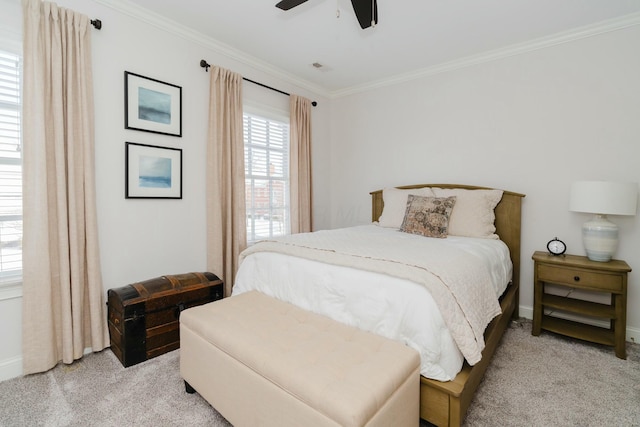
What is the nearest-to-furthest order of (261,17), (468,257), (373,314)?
(373,314), (468,257), (261,17)

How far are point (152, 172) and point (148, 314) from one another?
3.81 ft

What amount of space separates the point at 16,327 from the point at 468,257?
2.95 metres

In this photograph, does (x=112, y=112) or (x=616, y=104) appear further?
(x=616, y=104)

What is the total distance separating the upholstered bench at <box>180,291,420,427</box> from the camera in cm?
109

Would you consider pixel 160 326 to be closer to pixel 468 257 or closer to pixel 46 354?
pixel 46 354

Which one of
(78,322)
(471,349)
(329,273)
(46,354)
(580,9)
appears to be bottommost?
(46,354)

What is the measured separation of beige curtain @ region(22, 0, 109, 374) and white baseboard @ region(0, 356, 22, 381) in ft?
0.31

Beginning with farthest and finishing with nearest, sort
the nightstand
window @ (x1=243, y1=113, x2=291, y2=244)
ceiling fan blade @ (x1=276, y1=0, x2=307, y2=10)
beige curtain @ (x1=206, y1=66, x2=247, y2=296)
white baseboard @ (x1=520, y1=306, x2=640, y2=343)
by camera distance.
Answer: window @ (x1=243, y1=113, x2=291, y2=244) → beige curtain @ (x1=206, y1=66, x2=247, y2=296) → white baseboard @ (x1=520, y1=306, x2=640, y2=343) → the nightstand → ceiling fan blade @ (x1=276, y1=0, x2=307, y2=10)

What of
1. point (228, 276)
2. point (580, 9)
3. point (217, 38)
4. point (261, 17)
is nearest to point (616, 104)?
point (580, 9)

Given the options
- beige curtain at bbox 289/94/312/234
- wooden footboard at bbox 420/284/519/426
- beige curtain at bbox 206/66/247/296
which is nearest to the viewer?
wooden footboard at bbox 420/284/519/426

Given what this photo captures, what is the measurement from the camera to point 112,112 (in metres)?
2.37

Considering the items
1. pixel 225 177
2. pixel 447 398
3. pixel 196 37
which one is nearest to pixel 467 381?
pixel 447 398

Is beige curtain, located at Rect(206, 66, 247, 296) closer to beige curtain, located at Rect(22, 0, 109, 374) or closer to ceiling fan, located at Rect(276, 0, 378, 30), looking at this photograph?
beige curtain, located at Rect(22, 0, 109, 374)

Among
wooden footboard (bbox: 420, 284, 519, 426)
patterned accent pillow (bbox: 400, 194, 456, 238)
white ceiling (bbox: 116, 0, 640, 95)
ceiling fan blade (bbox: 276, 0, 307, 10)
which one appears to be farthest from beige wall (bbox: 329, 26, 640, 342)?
ceiling fan blade (bbox: 276, 0, 307, 10)
